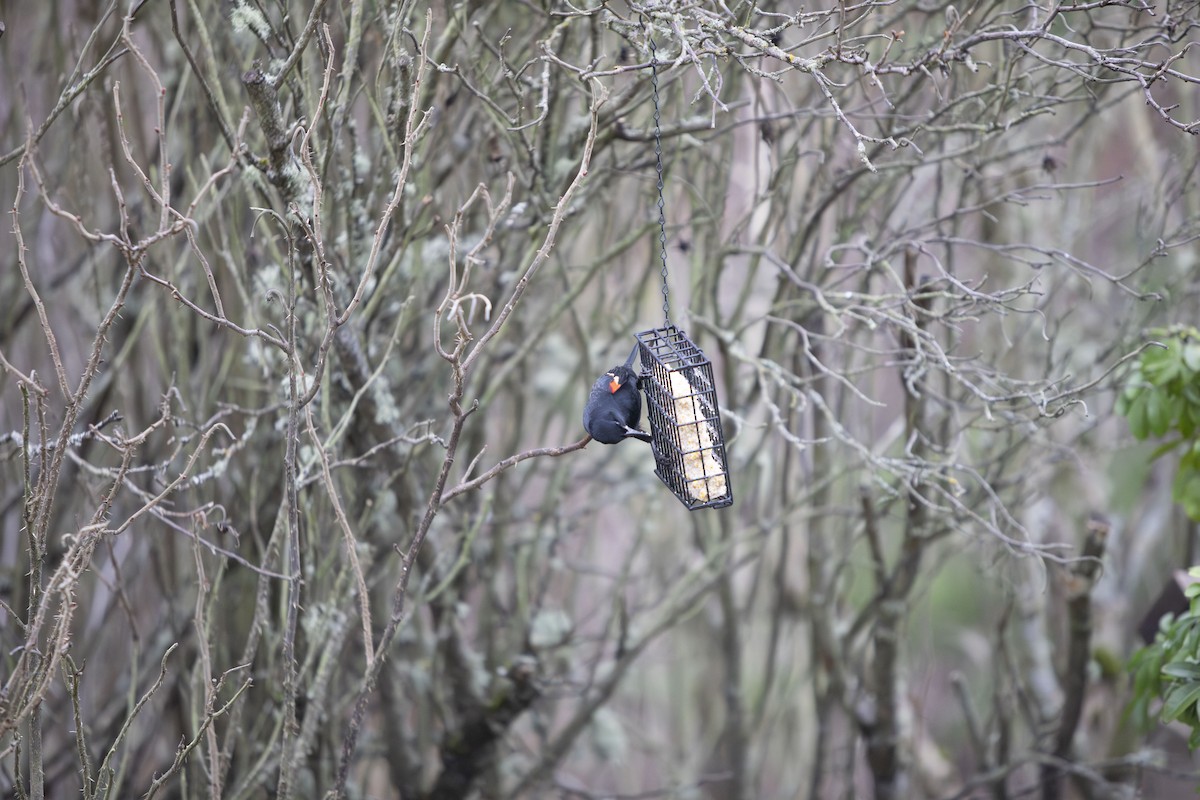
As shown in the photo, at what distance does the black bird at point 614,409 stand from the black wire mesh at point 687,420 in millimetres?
89

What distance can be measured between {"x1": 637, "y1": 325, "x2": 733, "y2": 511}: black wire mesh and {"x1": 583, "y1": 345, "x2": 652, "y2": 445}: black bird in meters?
0.09

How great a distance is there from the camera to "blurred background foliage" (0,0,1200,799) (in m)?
2.62

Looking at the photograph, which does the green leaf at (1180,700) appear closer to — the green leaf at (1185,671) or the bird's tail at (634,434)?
the green leaf at (1185,671)

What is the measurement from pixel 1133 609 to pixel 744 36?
662cm

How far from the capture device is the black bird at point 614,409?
8.00 ft

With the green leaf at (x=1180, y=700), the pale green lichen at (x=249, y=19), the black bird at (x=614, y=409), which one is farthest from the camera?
the green leaf at (x=1180, y=700)

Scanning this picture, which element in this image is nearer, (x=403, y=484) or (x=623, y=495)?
(x=403, y=484)

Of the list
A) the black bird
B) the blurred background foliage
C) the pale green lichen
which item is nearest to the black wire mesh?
the black bird

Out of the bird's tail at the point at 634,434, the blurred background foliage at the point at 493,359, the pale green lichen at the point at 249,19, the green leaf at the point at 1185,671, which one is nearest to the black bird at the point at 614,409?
the bird's tail at the point at 634,434

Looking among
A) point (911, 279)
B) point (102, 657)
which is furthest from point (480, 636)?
point (911, 279)

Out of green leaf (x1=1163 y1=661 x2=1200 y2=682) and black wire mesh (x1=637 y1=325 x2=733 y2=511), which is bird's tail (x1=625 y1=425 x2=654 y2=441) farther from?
green leaf (x1=1163 y1=661 x2=1200 y2=682)

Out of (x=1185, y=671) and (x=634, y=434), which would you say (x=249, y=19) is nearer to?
(x=634, y=434)

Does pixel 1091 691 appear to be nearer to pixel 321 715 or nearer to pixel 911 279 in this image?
pixel 911 279

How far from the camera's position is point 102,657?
15.7 feet
